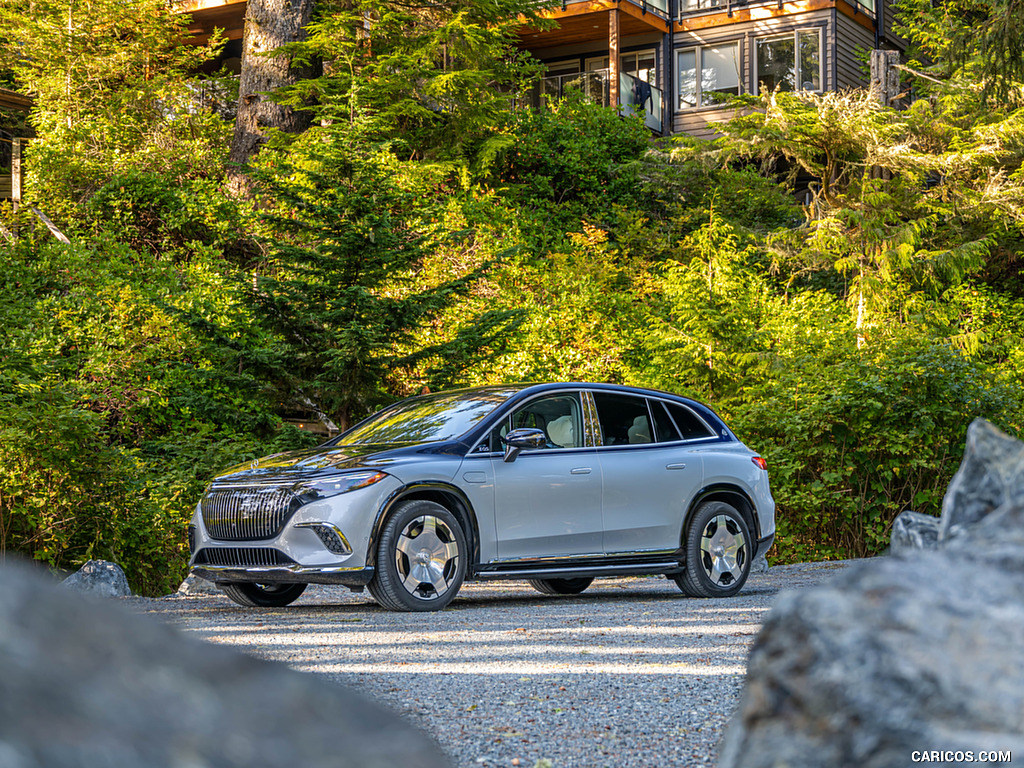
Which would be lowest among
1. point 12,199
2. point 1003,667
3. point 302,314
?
point 1003,667

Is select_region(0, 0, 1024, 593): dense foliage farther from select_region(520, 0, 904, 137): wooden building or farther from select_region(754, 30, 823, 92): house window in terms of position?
select_region(754, 30, 823, 92): house window

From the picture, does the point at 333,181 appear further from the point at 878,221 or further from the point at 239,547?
the point at 878,221

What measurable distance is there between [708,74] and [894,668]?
31.7 metres

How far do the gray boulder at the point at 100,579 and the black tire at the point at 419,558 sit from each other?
103 inches

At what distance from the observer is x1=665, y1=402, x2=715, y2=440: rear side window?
980 centimetres

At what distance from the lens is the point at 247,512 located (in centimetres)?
811

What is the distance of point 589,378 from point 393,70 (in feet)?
27.6

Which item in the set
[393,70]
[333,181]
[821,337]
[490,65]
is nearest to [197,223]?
[393,70]

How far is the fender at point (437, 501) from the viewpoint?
7.81 meters

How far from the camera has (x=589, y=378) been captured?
17.0 metres

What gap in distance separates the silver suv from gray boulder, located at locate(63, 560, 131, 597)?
106 cm

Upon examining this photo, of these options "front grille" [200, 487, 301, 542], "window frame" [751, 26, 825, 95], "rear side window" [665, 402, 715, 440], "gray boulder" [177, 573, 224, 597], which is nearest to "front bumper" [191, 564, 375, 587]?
"front grille" [200, 487, 301, 542]

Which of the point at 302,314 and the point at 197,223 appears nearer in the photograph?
the point at 302,314

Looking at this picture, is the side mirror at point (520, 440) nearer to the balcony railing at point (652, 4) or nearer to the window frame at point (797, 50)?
the window frame at point (797, 50)
